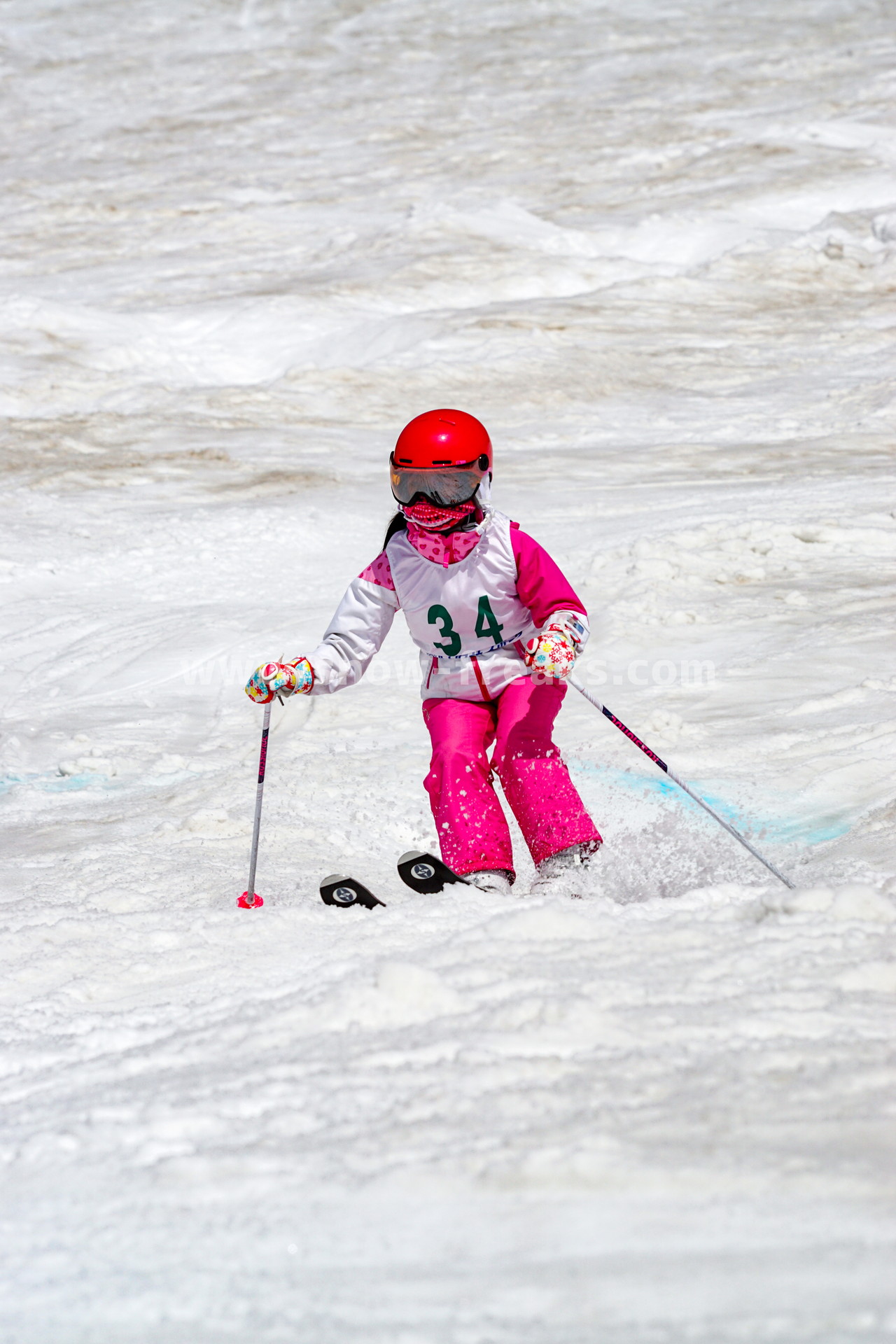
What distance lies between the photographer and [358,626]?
4121 millimetres

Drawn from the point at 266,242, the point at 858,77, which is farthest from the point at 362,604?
the point at 858,77

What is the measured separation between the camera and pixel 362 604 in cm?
412

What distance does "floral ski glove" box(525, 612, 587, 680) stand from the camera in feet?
12.0

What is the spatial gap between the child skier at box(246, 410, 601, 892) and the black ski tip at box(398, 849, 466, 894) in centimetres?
12

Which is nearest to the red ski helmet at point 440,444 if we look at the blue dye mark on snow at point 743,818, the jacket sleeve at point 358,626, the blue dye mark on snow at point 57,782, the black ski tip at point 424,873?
the jacket sleeve at point 358,626

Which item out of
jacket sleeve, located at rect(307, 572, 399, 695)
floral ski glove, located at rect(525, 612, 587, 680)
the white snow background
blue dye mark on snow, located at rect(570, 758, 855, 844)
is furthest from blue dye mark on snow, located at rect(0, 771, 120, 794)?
floral ski glove, located at rect(525, 612, 587, 680)

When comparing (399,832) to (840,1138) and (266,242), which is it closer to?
(840,1138)

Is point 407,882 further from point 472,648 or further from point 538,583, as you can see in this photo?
point 538,583

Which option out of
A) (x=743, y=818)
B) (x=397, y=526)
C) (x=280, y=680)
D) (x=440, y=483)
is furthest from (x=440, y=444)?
(x=743, y=818)

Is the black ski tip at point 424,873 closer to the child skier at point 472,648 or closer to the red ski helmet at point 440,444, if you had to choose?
the child skier at point 472,648

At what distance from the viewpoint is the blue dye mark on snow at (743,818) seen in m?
4.50

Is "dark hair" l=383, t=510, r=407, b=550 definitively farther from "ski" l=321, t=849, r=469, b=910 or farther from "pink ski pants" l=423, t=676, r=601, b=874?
"ski" l=321, t=849, r=469, b=910

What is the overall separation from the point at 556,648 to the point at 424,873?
2.49 feet

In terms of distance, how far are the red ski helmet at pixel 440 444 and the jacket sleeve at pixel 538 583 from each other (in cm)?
29
